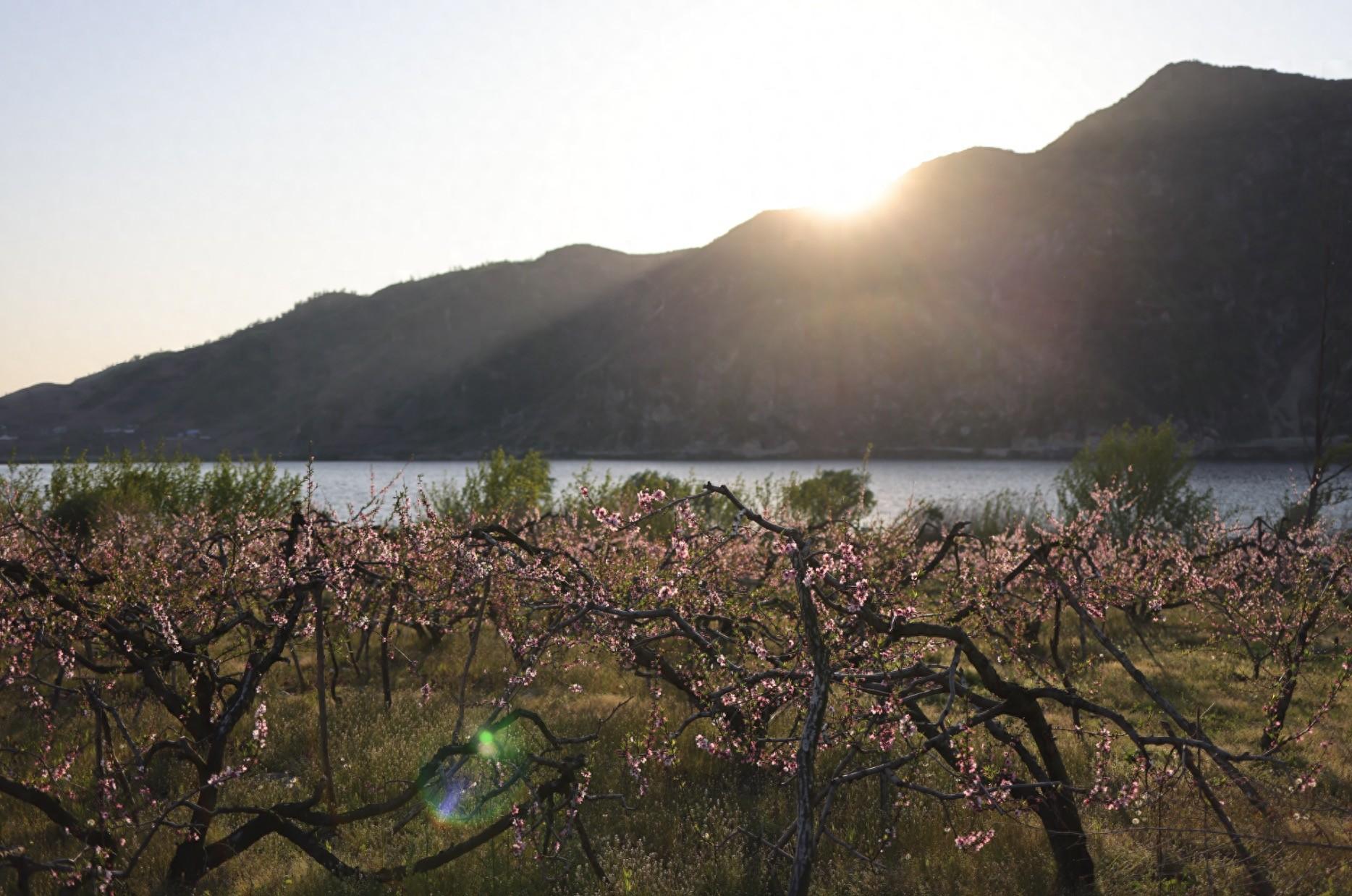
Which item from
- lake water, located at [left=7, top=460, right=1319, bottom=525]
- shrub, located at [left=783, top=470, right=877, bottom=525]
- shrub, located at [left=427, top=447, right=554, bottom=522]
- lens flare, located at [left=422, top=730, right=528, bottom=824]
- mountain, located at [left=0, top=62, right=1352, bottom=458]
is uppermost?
mountain, located at [left=0, top=62, right=1352, bottom=458]

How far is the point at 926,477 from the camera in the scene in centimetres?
11556

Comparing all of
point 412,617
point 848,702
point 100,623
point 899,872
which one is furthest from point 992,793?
point 100,623

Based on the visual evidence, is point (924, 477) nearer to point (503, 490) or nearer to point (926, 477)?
point (926, 477)

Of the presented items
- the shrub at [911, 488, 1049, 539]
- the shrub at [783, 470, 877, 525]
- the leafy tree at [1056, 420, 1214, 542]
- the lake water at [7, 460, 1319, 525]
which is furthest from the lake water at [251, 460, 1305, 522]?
the shrub at [783, 470, 877, 525]

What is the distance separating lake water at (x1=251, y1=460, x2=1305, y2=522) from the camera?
69938 mm

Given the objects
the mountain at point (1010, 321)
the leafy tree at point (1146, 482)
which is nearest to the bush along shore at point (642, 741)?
the leafy tree at point (1146, 482)

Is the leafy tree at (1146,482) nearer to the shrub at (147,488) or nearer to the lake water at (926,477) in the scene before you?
the lake water at (926,477)

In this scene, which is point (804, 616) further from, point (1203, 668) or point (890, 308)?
point (890, 308)

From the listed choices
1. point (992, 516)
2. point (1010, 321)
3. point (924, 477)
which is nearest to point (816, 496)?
point (992, 516)

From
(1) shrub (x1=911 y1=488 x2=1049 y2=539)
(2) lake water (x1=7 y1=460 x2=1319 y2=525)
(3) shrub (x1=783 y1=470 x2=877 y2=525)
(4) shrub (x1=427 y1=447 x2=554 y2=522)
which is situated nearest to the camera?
(4) shrub (x1=427 y1=447 x2=554 y2=522)

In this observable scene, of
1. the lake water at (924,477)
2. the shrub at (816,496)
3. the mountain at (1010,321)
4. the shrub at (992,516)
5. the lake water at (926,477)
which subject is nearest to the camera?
the shrub at (816,496)

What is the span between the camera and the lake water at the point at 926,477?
69938 millimetres

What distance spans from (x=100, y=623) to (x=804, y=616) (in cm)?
505

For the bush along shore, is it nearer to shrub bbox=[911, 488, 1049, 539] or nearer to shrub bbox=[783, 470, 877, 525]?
shrub bbox=[783, 470, 877, 525]
